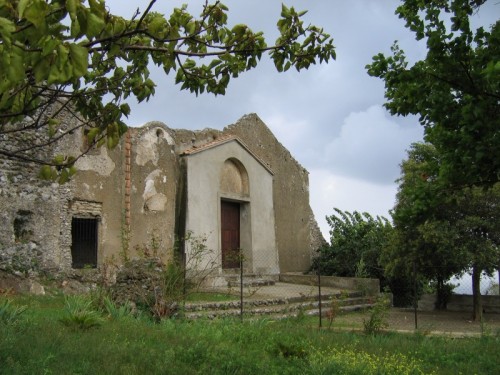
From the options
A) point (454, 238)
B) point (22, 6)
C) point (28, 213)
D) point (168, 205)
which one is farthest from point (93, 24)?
point (168, 205)

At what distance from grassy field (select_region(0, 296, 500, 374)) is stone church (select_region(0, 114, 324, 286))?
15.1ft

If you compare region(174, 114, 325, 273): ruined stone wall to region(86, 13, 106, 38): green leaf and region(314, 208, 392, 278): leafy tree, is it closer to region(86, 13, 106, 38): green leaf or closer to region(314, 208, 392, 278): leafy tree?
region(314, 208, 392, 278): leafy tree

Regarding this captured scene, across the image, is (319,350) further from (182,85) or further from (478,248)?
(478,248)

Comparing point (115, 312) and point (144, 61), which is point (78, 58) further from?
point (115, 312)

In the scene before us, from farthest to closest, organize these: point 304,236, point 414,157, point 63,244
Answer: point 304,236, point 414,157, point 63,244

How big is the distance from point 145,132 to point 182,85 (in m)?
12.0

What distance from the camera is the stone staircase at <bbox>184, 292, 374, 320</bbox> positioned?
11703 mm

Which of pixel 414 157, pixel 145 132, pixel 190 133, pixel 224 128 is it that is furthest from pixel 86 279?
pixel 414 157

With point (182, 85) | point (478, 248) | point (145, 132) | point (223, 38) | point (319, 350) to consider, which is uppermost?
point (145, 132)

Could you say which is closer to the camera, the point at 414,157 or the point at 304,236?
the point at 414,157

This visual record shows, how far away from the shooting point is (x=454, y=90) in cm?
632

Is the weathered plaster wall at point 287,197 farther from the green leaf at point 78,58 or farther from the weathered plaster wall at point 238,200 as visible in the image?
the green leaf at point 78,58

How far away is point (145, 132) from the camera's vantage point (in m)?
16.2

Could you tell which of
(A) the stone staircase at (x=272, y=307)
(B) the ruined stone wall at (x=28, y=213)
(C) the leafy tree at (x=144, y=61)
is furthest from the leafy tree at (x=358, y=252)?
(C) the leafy tree at (x=144, y=61)
